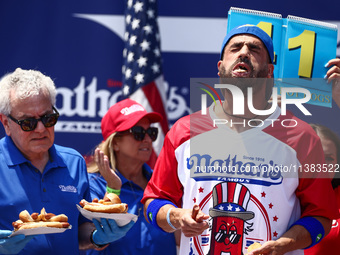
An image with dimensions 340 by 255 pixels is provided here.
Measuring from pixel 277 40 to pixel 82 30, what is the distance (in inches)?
112

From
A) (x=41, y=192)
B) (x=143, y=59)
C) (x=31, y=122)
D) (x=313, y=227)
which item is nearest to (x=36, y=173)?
(x=41, y=192)

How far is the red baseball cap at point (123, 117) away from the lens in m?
4.24

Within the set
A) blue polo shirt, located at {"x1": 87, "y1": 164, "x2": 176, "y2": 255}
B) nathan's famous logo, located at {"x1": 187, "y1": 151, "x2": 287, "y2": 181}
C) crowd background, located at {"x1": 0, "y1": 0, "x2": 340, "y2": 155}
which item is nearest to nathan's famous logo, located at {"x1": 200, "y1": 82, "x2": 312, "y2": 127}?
nathan's famous logo, located at {"x1": 187, "y1": 151, "x2": 287, "y2": 181}

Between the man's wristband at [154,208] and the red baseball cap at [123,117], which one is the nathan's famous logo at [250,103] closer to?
the man's wristband at [154,208]

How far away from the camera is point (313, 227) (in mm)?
2746

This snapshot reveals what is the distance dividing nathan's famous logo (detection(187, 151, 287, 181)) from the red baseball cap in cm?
139

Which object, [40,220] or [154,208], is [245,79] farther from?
[40,220]

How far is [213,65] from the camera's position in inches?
221

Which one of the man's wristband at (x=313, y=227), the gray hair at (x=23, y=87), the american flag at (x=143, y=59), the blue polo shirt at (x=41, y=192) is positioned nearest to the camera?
the man's wristband at (x=313, y=227)

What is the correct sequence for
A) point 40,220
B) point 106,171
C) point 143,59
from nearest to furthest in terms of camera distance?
1. point 40,220
2. point 106,171
3. point 143,59

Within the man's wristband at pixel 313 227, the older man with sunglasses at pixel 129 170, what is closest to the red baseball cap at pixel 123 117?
the older man with sunglasses at pixel 129 170

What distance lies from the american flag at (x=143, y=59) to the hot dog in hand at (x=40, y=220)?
2.63 metres

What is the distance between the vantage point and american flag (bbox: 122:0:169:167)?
544 centimetres

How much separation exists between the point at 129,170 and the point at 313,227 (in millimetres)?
1768
